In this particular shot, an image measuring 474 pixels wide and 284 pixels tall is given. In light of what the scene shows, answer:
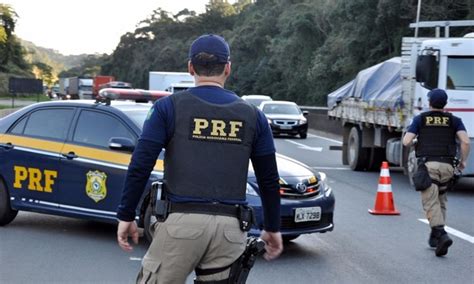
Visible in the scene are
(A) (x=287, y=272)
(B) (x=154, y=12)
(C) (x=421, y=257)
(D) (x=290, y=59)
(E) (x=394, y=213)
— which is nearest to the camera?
(A) (x=287, y=272)

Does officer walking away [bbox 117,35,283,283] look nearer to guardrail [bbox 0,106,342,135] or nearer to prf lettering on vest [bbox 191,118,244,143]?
prf lettering on vest [bbox 191,118,244,143]

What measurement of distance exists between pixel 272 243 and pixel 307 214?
4.33m

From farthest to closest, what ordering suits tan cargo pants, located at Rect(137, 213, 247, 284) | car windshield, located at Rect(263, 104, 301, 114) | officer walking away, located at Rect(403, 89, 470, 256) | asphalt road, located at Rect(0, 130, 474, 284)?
car windshield, located at Rect(263, 104, 301, 114), officer walking away, located at Rect(403, 89, 470, 256), asphalt road, located at Rect(0, 130, 474, 284), tan cargo pants, located at Rect(137, 213, 247, 284)

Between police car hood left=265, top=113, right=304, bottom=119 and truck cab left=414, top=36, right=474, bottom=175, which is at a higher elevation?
truck cab left=414, top=36, right=474, bottom=175

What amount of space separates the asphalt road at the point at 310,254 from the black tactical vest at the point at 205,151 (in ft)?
11.8

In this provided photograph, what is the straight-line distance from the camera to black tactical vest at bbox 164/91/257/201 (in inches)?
165

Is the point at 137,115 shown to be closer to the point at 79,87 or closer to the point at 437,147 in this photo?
the point at 437,147

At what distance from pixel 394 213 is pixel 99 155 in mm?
5045

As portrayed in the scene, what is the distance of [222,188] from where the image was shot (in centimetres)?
421

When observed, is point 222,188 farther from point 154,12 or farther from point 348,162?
point 154,12

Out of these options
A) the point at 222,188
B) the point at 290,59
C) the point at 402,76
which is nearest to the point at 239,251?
the point at 222,188

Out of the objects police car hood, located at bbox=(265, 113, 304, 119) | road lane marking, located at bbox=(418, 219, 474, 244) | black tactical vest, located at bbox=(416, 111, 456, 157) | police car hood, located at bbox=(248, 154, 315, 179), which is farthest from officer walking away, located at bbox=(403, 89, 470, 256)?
police car hood, located at bbox=(265, 113, 304, 119)

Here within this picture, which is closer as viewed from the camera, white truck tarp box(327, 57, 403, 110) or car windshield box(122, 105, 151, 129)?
car windshield box(122, 105, 151, 129)

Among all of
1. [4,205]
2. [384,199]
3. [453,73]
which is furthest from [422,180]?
[453,73]
